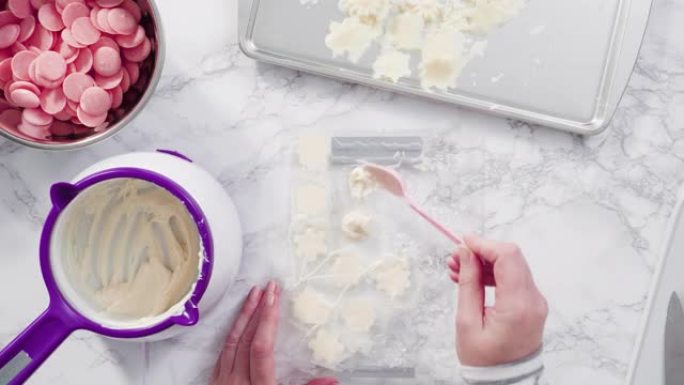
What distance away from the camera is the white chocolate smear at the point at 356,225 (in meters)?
0.77

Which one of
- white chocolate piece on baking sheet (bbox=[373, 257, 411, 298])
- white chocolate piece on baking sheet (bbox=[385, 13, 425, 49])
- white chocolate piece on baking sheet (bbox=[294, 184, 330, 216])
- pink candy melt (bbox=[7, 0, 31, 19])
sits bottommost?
white chocolate piece on baking sheet (bbox=[373, 257, 411, 298])

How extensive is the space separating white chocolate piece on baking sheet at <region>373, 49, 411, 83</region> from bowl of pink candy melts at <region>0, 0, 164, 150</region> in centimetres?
21

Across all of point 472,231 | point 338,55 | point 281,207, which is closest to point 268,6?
point 338,55

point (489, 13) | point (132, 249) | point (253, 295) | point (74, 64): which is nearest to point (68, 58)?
point (74, 64)

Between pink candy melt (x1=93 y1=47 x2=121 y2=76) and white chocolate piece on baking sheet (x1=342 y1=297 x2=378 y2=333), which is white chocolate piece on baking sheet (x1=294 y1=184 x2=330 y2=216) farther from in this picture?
pink candy melt (x1=93 y1=47 x2=121 y2=76)

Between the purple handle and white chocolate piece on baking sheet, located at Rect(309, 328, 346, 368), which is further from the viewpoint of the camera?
white chocolate piece on baking sheet, located at Rect(309, 328, 346, 368)

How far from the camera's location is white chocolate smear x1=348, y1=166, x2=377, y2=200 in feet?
2.54

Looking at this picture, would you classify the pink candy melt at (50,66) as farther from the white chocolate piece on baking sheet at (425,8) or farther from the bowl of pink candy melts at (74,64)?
the white chocolate piece on baking sheet at (425,8)

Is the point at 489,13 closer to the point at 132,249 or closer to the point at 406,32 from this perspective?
the point at 406,32

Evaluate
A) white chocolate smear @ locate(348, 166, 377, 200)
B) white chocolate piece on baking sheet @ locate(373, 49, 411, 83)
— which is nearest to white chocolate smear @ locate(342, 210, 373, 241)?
white chocolate smear @ locate(348, 166, 377, 200)

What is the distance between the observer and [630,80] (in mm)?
770

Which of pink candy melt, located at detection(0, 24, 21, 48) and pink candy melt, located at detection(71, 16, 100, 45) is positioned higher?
pink candy melt, located at detection(71, 16, 100, 45)

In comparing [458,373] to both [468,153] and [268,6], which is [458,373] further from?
[268,6]

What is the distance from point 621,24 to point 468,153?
0.64 ft
